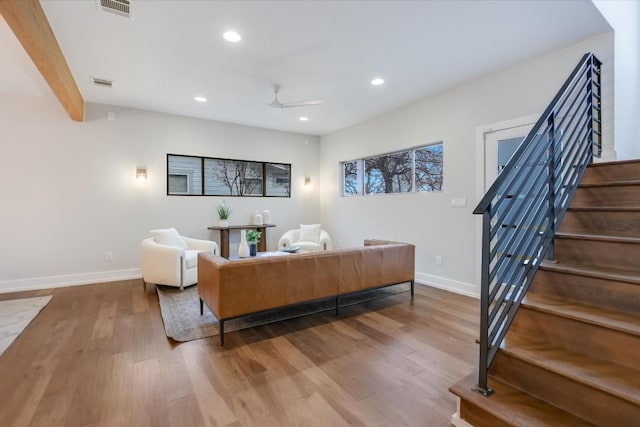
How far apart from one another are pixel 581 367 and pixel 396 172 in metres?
4.20

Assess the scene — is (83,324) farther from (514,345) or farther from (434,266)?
(434,266)

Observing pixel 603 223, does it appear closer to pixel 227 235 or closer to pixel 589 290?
pixel 589 290

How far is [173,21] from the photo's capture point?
8.79ft

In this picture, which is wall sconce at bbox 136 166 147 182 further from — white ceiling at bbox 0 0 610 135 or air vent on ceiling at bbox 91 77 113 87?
air vent on ceiling at bbox 91 77 113 87

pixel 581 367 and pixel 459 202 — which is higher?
pixel 459 202

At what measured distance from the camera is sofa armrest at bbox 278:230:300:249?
599cm

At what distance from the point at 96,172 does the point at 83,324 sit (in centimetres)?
277

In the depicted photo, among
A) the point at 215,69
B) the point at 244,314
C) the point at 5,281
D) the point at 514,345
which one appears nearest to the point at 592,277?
the point at 514,345

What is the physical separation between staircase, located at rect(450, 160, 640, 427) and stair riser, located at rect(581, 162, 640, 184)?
0.25 meters

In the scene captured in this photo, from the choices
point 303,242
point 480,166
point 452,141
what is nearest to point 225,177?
point 303,242

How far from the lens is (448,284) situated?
4309 mm

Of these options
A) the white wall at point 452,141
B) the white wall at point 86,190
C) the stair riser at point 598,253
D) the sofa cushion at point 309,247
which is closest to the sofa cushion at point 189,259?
the white wall at point 86,190

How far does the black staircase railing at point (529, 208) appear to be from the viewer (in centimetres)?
152

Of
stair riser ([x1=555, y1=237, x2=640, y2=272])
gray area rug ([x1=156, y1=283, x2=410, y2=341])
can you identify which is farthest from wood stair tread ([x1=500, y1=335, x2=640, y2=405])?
gray area rug ([x1=156, y1=283, x2=410, y2=341])
